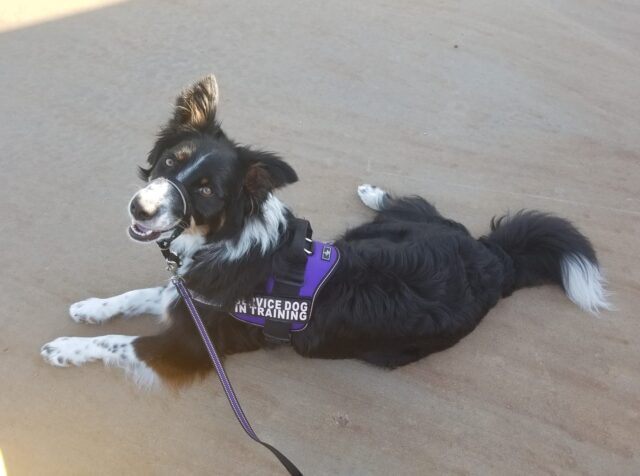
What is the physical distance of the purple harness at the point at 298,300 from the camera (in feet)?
7.42

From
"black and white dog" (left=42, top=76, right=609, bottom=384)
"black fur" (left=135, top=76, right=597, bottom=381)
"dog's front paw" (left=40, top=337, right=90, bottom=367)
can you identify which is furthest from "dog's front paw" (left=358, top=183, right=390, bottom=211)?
"dog's front paw" (left=40, top=337, right=90, bottom=367)

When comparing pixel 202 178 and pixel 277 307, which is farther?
pixel 277 307

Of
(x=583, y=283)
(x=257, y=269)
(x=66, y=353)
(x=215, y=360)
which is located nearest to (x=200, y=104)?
(x=257, y=269)

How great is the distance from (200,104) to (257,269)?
0.82m

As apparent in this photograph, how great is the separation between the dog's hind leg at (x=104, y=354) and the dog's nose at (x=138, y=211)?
90 centimetres

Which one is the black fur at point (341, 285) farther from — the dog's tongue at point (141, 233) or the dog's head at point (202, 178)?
the dog's tongue at point (141, 233)

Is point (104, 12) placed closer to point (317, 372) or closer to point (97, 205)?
point (97, 205)

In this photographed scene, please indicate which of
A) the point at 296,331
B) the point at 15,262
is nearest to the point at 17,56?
the point at 15,262

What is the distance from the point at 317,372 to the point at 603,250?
2258 mm

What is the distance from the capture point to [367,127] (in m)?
4.07

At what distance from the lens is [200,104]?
7.31ft

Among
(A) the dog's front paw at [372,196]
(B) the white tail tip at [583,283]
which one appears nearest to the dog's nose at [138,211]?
(A) the dog's front paw at [372,196]

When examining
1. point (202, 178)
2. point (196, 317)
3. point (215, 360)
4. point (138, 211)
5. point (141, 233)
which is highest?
point (202, 178)

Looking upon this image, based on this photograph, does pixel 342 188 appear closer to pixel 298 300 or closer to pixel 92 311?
pixel 298 300
